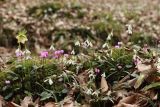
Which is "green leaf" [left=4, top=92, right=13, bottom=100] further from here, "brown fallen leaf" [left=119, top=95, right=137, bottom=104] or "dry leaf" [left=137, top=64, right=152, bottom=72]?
"dry leaf" [left=137, top=64, right=152, bottom=72]

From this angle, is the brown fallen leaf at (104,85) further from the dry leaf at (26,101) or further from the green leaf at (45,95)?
the dry leaf at (26,101)

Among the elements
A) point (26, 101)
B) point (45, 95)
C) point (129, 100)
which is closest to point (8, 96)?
point (26, 101)

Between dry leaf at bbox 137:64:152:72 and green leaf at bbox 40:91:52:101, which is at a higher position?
dry leaf at bbox 137:64:152:72

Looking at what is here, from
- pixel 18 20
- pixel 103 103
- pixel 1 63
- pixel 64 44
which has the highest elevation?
pixel 18 20

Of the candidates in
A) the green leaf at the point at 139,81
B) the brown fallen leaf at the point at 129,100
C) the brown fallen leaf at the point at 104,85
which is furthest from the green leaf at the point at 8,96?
the green leaf at the point at 139,81

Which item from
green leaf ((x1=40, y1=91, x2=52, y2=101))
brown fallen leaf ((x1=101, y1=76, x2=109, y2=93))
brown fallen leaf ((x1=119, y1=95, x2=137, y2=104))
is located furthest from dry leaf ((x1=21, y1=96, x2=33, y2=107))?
brown fallen leaf ((x1=119, y1=95, x2=137, y2=104))

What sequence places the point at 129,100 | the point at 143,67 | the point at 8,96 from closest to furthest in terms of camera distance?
the point at 129,100
the point at 143,67
the point at 8,96

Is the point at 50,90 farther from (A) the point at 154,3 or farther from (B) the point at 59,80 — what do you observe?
(A) the point at 154,3

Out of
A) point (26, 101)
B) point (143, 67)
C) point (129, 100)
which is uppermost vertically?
point (143, 67)

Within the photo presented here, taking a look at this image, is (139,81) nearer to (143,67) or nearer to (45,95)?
(143,67)

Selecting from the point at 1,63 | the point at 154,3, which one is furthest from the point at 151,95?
the point at 154,3

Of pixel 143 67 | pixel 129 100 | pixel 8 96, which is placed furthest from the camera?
pixel 8 96
